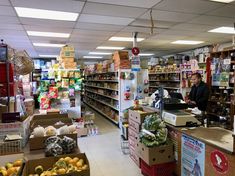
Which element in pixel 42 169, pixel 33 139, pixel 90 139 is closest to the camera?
pixel 42 169

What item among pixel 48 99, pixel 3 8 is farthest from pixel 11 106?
pixel 48 99

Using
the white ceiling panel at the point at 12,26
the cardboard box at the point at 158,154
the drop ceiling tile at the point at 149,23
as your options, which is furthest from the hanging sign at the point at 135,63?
the cardboard box at the point at 158,154

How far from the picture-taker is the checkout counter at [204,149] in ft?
6.99

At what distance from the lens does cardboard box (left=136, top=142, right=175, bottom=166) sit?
2.96 meters

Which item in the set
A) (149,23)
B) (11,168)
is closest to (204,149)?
(11,168)

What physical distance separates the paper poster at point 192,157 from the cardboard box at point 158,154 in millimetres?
240

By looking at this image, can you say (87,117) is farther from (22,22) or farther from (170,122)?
(170,122)

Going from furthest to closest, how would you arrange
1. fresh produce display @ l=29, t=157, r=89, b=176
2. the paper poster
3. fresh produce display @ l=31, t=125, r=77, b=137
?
the paper poster < fresh produce display @ l=31, t=125, r=77, b=137 < fresh produce display @ l=29, t=157, r=89, b=176

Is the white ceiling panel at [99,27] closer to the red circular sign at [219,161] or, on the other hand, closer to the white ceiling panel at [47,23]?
the white ceiling panel at [47,23]

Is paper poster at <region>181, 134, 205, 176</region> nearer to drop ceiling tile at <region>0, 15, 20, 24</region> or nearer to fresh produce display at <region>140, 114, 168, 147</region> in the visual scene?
fresh produce display at <region>140, 114, 168, 147</region>

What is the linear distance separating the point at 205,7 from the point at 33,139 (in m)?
3.90

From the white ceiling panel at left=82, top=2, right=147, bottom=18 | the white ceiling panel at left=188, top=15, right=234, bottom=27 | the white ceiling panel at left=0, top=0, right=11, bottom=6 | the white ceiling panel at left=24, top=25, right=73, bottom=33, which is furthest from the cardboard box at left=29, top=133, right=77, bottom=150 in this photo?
the white ceiling panel at left=188, top=15, right=234, bottom=27

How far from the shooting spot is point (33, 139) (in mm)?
2211

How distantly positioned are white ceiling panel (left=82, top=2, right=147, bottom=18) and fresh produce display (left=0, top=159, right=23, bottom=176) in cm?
302
